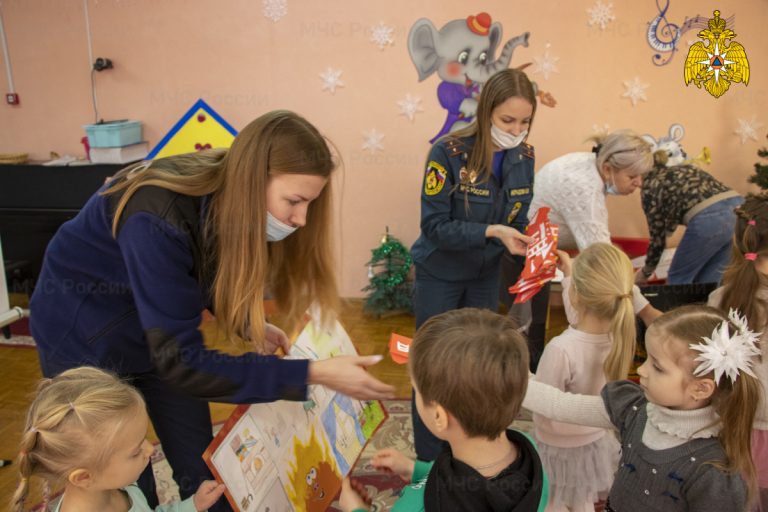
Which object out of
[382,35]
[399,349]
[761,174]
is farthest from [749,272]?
[382,35]

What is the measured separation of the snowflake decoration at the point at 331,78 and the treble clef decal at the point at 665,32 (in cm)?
206

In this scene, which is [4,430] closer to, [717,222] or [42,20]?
[42,20]

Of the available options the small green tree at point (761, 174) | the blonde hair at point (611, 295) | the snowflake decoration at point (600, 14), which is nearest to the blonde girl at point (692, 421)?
the blonde hair at point (611, 295)

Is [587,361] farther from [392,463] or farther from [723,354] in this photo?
[392,463]

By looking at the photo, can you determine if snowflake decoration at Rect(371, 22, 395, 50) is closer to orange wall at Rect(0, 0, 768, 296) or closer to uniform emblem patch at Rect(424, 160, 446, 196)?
orange wall at Rect(0, 0, 768, 296)

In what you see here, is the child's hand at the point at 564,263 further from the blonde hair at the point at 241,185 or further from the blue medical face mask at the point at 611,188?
the blonde hair at the point at 241,185

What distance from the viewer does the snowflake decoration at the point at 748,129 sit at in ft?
13.5

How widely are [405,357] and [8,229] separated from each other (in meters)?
4.01

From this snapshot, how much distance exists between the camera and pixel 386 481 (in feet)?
8.50

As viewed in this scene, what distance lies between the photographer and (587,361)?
6.29 ft

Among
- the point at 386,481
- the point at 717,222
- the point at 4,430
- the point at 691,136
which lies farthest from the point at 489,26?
the point at 4,430

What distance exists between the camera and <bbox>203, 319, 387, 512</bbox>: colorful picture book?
138 cm

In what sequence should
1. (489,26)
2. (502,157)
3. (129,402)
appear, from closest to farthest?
(129,402) < (502,157) < (489,26)

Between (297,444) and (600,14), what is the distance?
3.52m
